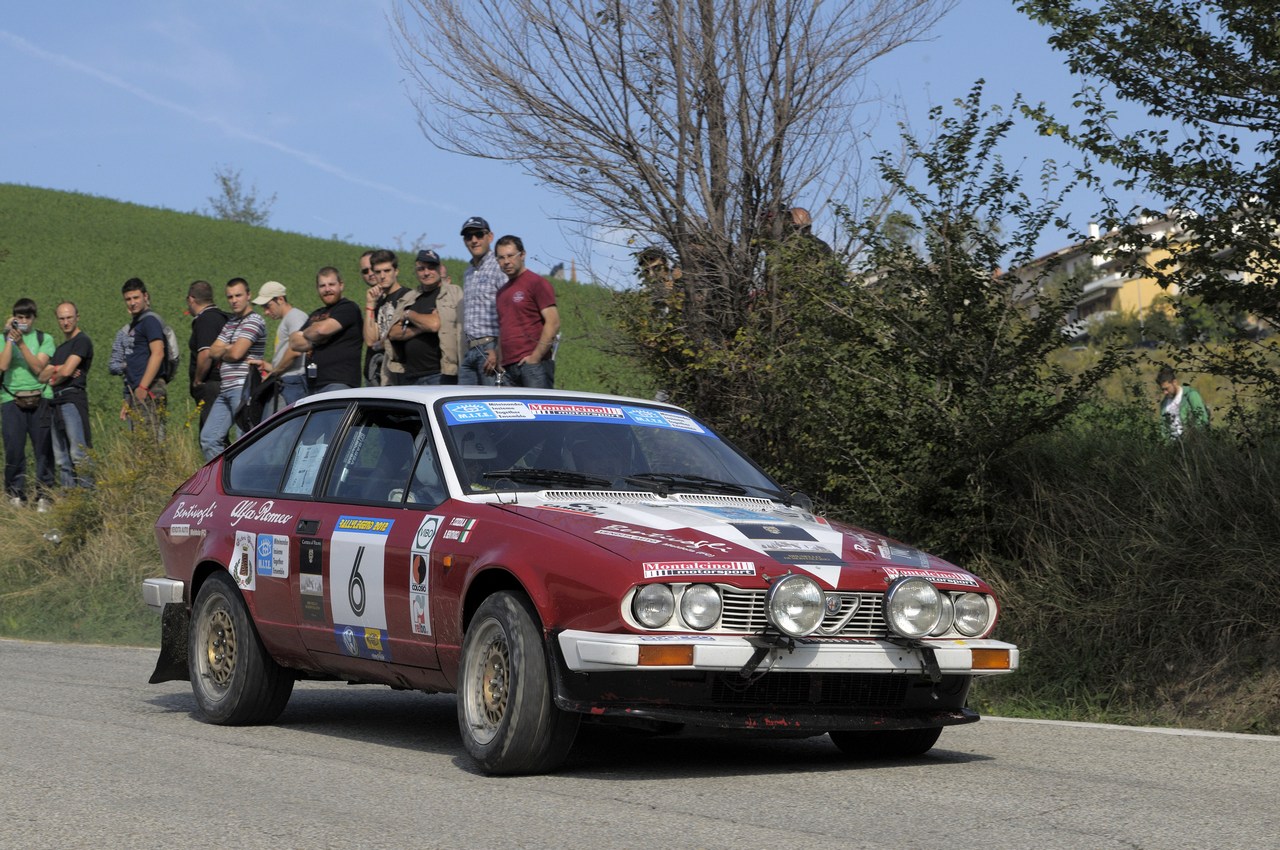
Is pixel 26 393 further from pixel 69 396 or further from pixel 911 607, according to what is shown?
pixel 911 607

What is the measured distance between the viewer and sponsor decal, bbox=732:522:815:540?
6.35 meters

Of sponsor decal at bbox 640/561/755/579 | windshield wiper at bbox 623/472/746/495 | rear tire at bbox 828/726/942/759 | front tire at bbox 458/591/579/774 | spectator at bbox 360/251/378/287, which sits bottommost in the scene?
rear tire at bbox 828/726/942/759

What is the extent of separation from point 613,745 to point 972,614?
1686 millimetres

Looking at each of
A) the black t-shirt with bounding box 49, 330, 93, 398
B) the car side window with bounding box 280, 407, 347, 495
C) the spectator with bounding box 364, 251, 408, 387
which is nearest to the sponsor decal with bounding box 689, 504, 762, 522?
the car side window with bounding box 280, 407, 347, 495

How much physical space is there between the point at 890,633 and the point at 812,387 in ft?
15.7

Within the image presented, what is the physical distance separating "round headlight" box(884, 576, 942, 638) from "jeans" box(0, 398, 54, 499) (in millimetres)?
13266

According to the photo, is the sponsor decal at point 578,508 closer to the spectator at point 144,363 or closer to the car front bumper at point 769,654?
the car front bumper at point 769,654

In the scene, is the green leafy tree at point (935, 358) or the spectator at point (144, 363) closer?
the green leafy tree at point (935, 358)

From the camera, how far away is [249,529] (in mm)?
7984

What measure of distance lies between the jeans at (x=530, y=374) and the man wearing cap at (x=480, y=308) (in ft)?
0.52

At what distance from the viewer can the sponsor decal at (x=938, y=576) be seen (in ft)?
20.6

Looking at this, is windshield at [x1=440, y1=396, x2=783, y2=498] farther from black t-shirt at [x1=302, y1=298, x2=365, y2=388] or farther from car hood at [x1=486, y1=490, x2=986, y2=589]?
black t-shirt at [x1=302, y1=298, x2=365, y2=388]

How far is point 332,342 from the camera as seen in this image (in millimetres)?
13570

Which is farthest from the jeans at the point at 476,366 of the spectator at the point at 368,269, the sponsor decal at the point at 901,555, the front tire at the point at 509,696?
the front tire at the point at 509,696
